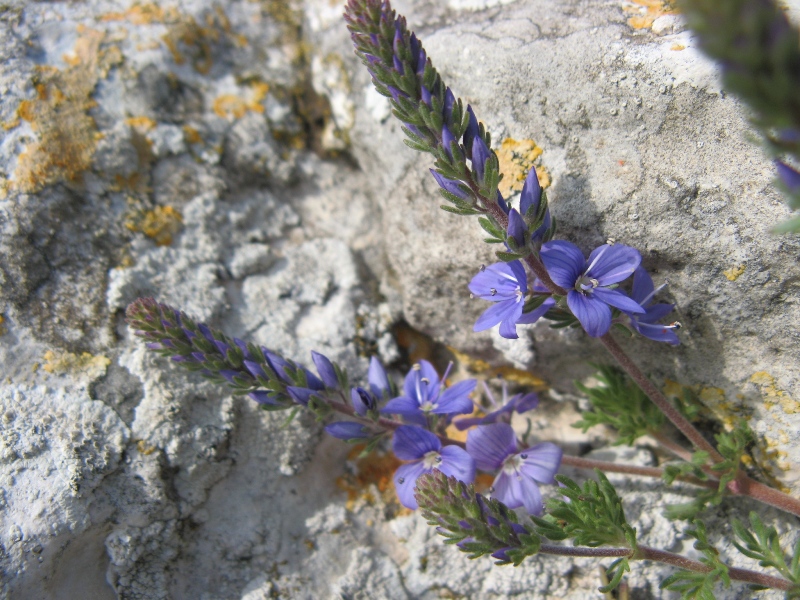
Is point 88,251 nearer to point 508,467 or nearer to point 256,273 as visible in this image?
point 256,273

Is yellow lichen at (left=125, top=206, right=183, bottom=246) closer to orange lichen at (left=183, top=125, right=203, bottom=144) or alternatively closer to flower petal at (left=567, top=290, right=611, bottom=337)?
orange lichen at (left=183, top=125, right=203, bottom=144)

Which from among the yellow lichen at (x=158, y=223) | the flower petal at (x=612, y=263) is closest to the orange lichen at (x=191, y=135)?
the yellow lichen at (x=158, y=223)

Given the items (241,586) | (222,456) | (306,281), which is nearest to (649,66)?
(306,281)

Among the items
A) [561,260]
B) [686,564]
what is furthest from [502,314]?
[686,564]

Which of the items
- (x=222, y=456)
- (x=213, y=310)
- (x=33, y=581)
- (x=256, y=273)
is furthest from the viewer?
(x=256, y=273)

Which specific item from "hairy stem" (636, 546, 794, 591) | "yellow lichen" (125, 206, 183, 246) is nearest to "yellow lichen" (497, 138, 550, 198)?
"hairy stem" (636, 546, 794, 591)

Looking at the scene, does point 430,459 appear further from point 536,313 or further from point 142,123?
point 142,123
